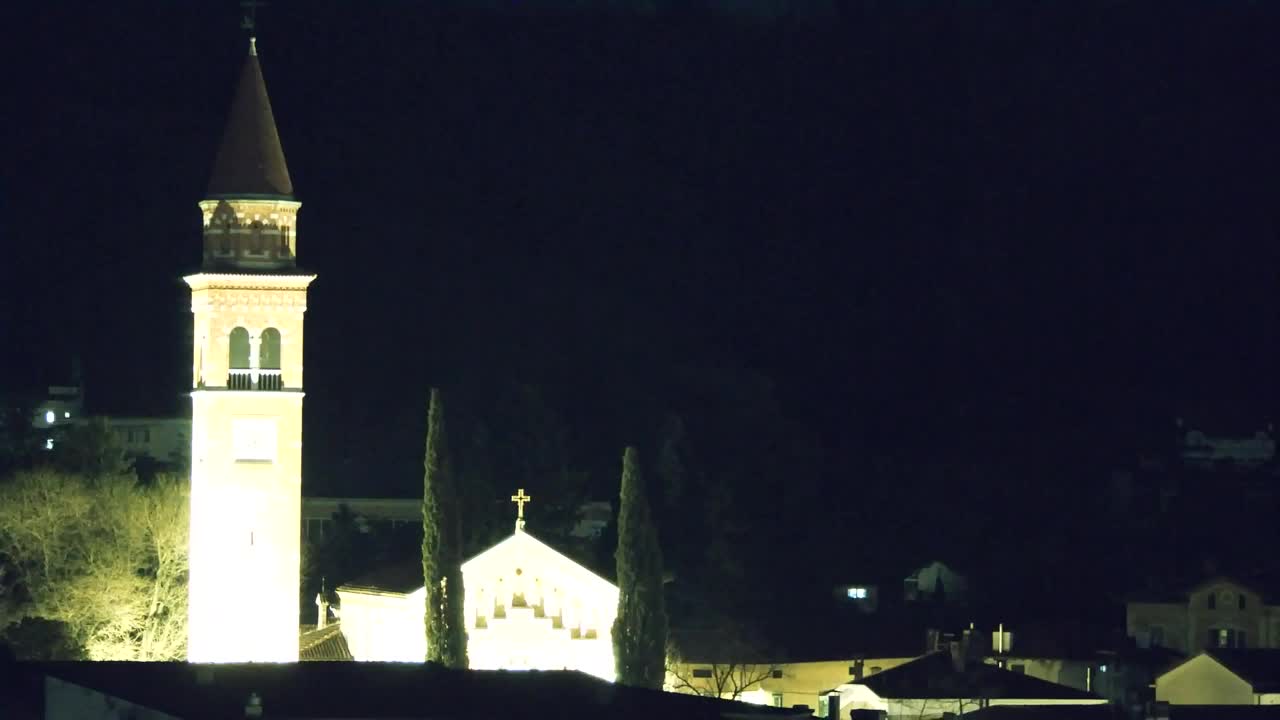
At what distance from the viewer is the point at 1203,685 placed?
79.2 metres

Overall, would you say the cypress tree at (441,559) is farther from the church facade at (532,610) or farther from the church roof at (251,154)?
the church roof at (251,154)

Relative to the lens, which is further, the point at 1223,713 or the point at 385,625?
the point at 385,625

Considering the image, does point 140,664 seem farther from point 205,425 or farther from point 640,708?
point 205,425

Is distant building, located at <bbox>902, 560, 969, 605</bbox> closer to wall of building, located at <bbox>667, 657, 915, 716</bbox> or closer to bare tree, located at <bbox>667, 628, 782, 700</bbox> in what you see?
bare tree, located at <bbox>667, 628, 782, 700</bbox>

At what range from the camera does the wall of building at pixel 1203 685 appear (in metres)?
77.8

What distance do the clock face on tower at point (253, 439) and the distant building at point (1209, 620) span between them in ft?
109

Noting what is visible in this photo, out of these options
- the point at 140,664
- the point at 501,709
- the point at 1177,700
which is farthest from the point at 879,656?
the point at 501,709

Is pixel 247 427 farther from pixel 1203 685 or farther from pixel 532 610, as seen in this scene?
pixel 1203 685

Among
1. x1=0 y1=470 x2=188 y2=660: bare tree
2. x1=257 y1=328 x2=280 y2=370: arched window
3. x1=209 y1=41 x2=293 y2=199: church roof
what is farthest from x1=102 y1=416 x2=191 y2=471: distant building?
x1=257 y1=328 x2=280 y2=370: arched window

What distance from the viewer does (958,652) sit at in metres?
69.7

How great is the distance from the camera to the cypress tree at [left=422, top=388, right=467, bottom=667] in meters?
74.4

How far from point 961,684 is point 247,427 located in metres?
18.5

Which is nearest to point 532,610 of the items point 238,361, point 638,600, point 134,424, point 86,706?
point 638,600

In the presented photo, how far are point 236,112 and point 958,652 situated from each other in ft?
71.0
